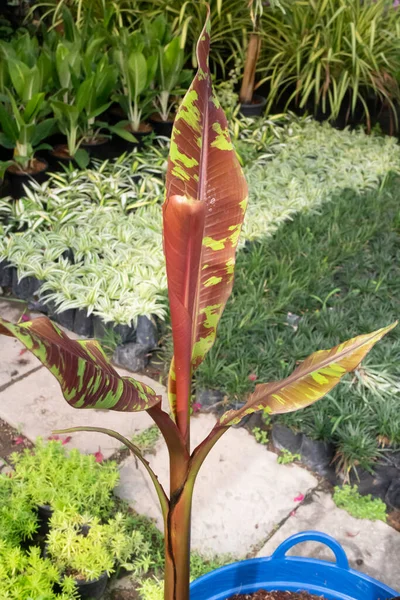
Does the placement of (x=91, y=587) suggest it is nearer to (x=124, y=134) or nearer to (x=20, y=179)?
(x=20, y=179)

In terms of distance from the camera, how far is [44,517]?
1.79 metres

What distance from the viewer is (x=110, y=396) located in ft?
2.76

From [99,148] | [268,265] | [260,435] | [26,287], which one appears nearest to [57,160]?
[99,148]

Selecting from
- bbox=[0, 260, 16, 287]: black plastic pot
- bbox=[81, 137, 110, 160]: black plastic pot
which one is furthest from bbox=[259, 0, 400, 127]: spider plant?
bbox=[0, 260, 16, 287]: black plastic pot

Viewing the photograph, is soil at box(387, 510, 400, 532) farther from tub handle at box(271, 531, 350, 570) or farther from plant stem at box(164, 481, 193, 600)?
plant stem at box(164, 481, 193, 600)

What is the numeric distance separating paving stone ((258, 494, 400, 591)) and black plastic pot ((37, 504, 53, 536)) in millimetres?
654

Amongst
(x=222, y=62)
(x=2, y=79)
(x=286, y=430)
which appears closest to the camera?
(x=286, y=430)

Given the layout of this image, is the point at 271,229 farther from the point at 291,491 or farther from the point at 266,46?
the point at 266,46

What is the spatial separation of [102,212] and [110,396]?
276 cm

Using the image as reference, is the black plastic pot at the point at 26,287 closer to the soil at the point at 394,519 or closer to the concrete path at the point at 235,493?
the concrete path at the point at 235,493

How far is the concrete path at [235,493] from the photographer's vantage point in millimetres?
1992

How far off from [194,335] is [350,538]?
4.23ft

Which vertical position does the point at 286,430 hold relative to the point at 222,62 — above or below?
below

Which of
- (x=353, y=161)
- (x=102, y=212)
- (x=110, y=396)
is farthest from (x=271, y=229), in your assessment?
(x=110, y=396)
